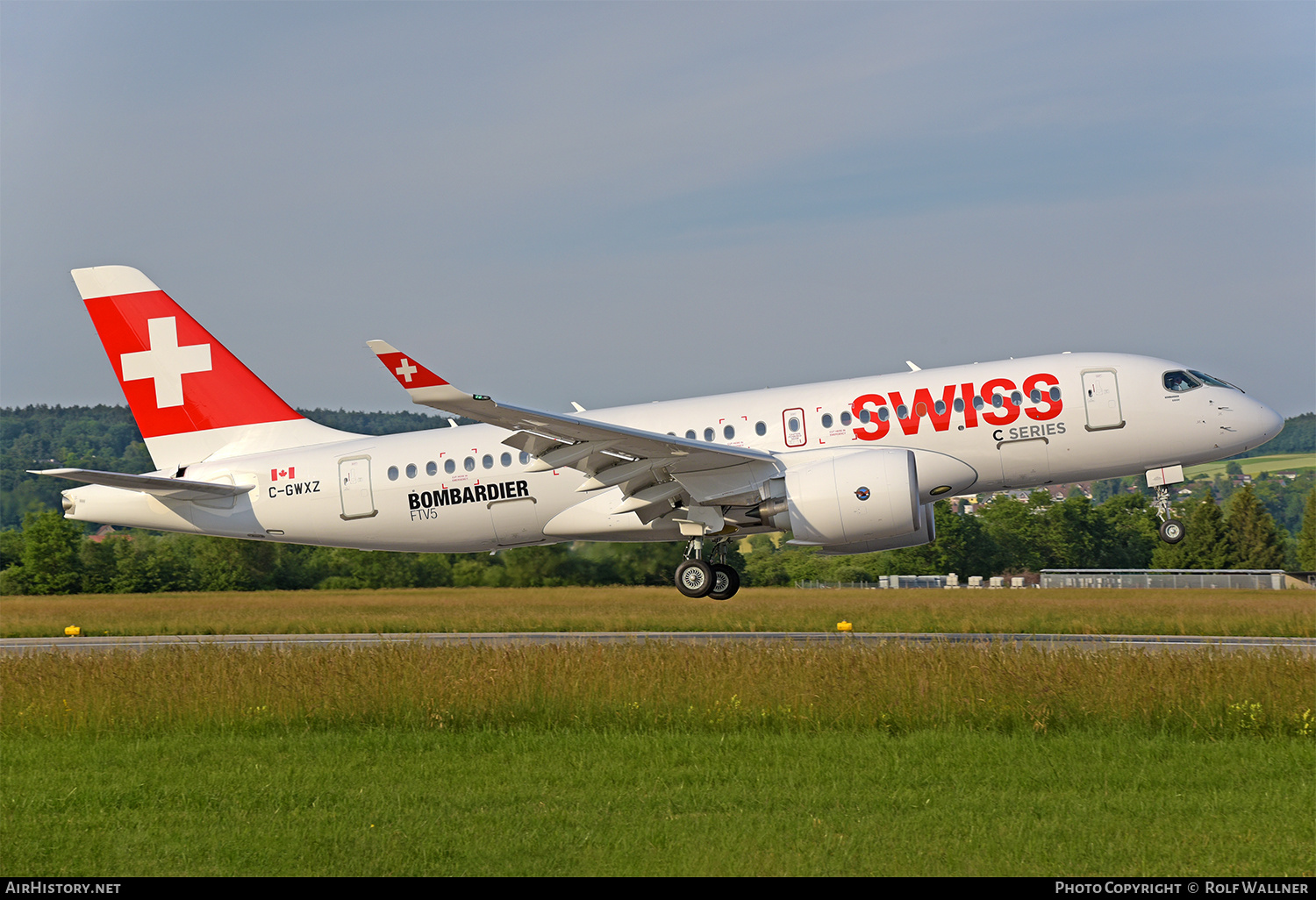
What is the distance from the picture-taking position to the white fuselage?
21500 mm

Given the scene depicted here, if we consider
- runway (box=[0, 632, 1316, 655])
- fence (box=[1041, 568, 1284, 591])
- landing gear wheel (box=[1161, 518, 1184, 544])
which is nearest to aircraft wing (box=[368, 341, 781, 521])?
runway (box=[0, 632, 1316, 655])

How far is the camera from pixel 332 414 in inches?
2275

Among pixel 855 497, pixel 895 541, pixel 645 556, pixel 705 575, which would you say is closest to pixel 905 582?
pixel 645 556

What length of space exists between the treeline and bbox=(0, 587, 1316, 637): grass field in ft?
4.36

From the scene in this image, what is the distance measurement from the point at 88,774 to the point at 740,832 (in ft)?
21.7

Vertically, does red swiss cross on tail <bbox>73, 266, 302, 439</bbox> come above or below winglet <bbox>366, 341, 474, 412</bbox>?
above

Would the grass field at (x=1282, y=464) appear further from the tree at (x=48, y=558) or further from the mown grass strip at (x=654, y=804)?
the mown grass strip at (x=654, y=804)

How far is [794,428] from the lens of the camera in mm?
22141

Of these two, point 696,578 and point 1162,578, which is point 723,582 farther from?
point 1162,578

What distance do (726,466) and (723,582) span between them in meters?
2.99

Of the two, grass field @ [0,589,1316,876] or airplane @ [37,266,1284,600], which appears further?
airplane @ [37,266,1284,600]

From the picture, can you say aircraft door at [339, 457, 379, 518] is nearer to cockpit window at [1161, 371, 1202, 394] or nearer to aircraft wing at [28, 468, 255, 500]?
aircraft wing at [28, 468, 255, 500]

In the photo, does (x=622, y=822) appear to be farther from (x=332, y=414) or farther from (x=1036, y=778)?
(x=332, y=414)
